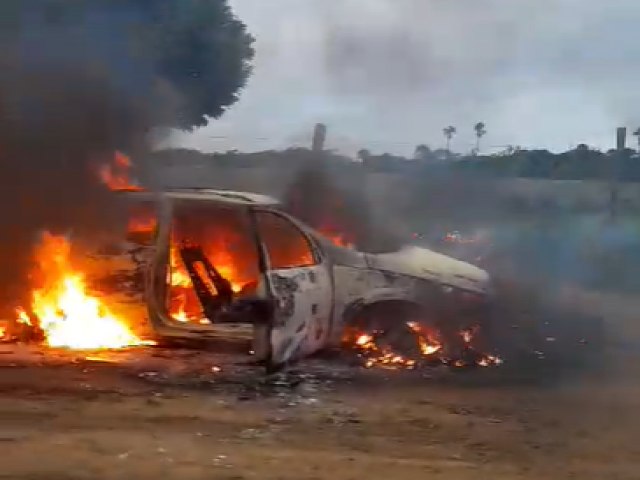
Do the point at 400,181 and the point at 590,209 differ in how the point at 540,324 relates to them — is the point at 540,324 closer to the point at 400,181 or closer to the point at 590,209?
the point at 400,181

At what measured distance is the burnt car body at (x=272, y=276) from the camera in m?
7.77

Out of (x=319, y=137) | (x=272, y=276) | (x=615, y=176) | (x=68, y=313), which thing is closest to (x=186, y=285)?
(x=68, y=313)

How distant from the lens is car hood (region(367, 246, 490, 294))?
8.44m

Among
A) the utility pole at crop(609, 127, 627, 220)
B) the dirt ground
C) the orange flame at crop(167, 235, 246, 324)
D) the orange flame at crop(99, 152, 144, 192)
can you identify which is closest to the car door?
the dirt ground

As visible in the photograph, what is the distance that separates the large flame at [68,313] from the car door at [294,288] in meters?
1.48

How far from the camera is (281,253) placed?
8250 mm

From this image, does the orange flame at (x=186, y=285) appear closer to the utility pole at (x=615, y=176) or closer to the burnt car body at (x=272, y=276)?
the burnt car body at (x=272, y=276)

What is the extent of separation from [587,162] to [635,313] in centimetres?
303

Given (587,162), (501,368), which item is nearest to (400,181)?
(501,368)

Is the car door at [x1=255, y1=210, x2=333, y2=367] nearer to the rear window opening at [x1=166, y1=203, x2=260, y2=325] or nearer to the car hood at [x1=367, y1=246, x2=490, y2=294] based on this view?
the rear window opening at [x1=166, y1=203, x2=260, y2=325]

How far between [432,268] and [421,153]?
10.2 feet

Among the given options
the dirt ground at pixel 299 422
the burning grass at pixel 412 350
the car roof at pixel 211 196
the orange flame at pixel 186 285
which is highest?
the car roof at pixel 211 196

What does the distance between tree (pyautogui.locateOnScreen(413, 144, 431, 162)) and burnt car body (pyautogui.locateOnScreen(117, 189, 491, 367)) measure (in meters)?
2.72

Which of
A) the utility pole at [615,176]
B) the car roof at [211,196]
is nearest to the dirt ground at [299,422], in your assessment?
the car roof at [211,196]
